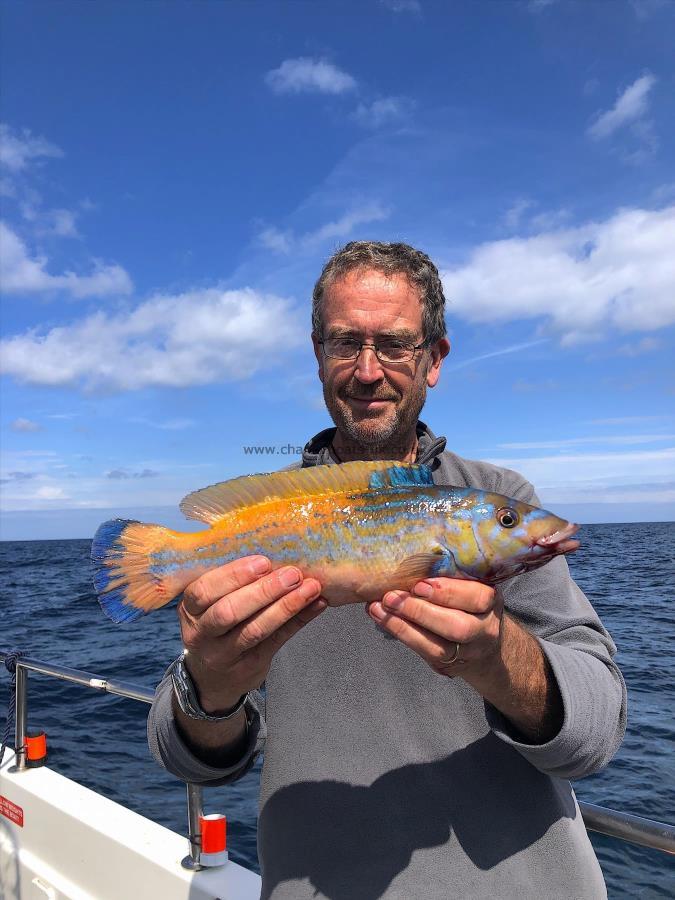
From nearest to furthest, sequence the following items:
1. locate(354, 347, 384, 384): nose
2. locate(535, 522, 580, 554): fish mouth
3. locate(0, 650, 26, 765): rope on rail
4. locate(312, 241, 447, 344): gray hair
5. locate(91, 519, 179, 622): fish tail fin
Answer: locate(535, 522, 580, 554): fish mouth → locate(91, 519, 179, 622): fish tail fin → locate(354, 347, 384, 384): nose → locate(312, 241, 447, 344): gray hair → locate(0, 650, 26, 765): rope on rail

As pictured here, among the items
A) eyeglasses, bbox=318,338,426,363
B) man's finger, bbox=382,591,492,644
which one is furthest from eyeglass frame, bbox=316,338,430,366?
man's finger, bbox=382,591,492,644

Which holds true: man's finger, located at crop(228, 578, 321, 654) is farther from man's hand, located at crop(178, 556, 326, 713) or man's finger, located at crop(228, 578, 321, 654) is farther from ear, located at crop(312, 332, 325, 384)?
ear, located at crop(312, 332, 325, 384)

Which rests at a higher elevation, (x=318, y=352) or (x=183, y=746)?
(x=318, y=352)

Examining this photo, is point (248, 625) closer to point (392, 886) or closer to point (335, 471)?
point (335, 471)

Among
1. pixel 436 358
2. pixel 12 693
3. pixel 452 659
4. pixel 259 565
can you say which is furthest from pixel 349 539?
pixel 12 693

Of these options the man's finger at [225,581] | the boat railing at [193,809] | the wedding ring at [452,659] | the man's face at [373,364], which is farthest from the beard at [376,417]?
the boat railing at [193,809]

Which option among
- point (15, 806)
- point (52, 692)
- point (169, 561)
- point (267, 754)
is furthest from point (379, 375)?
point (52, 692)

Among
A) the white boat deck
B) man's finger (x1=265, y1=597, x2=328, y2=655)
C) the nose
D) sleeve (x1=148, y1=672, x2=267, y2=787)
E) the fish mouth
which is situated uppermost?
the nose

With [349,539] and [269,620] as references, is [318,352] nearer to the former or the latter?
[349,539]
